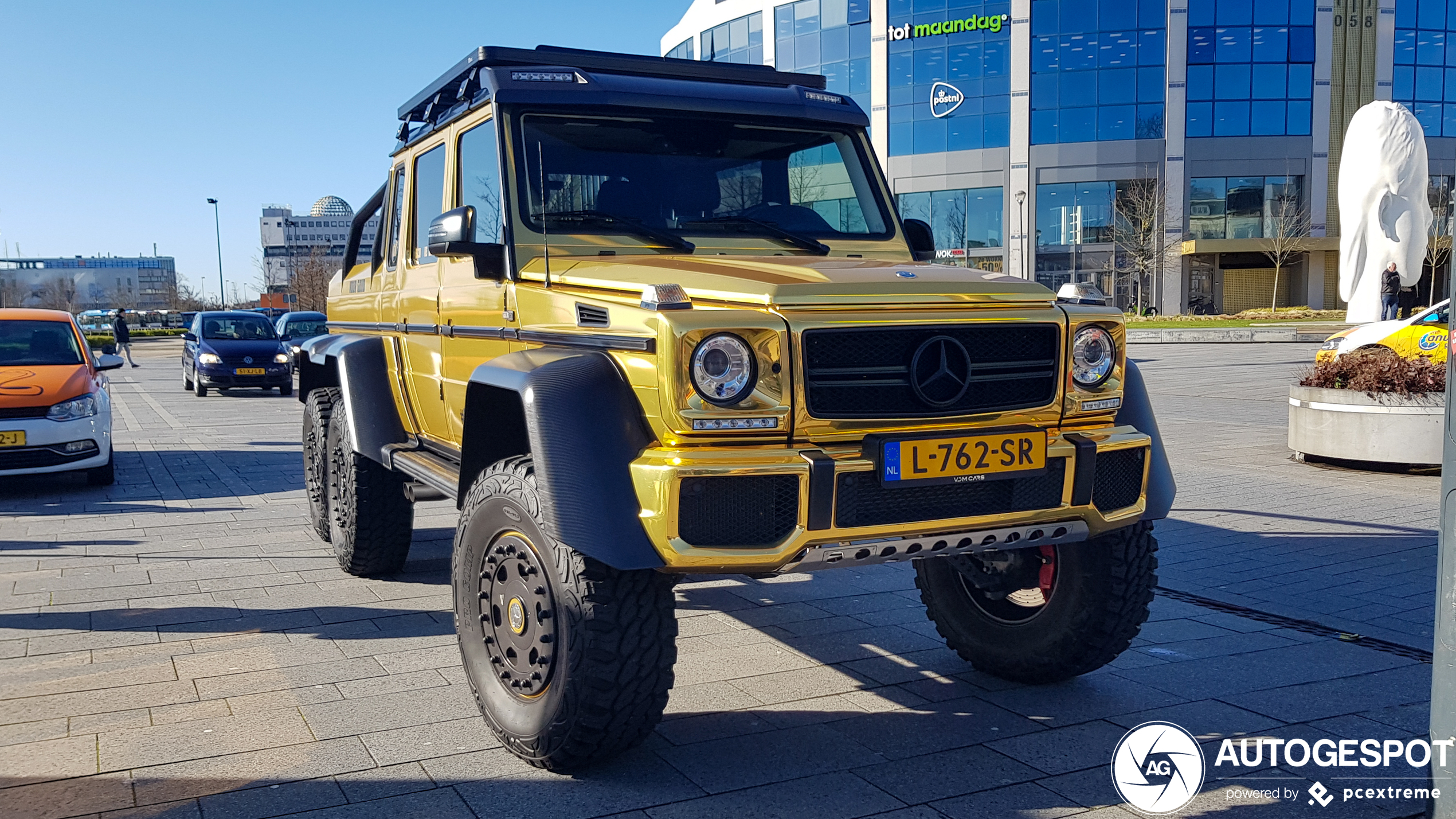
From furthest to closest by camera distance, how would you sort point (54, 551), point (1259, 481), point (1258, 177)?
1. point (1258, 177)
2. point (1259, 481)
3. point (54, 551)

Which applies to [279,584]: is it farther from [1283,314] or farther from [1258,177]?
[1258,177]

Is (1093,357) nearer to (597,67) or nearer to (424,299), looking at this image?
(597,67)

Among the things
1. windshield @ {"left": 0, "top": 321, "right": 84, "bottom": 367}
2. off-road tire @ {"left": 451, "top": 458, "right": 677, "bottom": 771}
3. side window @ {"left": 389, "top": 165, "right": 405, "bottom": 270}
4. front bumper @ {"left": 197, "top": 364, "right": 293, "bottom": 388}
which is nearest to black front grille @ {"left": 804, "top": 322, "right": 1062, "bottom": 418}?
off-road tire @ {"left": 451, "top": 458, "right": 677, "bottom": 771}

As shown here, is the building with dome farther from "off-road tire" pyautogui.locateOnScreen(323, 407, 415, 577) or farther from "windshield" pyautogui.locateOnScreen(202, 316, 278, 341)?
"off-road tire" pyautogui.locateOnScreen(323, 407, 415, 577)

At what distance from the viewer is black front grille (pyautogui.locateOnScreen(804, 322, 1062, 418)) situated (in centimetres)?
346

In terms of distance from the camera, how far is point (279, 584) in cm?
640

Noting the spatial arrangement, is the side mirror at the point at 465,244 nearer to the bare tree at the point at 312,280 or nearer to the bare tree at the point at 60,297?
the bare tree at the point at 312,280

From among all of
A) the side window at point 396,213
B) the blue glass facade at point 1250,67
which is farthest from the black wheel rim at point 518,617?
the blue glass facade at point 1250,67

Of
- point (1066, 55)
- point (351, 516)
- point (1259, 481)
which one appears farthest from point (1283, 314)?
point (351, 516)

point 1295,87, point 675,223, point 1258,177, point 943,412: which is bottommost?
point 943,412

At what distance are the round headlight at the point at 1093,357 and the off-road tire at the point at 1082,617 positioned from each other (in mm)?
575

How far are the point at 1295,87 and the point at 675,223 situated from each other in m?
51.6

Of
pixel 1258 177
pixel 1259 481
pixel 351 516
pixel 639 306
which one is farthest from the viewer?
pixel 1258 177

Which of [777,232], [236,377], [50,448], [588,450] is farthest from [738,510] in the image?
[236,377]
